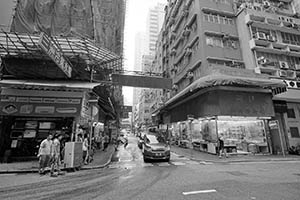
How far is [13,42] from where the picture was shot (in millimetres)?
10109

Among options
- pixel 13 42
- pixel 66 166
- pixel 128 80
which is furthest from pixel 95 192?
pixel 13 42

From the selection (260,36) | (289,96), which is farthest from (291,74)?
(260,36)

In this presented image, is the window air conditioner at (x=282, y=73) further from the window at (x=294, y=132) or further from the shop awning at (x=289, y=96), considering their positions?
the window at (x=294, y=132)

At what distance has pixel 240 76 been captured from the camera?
16.3 metres

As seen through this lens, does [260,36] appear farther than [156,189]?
Yes

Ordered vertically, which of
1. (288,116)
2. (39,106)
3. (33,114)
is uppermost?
(39,106)

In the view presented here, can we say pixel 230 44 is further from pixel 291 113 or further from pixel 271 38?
pixel 291 113

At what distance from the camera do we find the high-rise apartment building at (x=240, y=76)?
50.7 feet

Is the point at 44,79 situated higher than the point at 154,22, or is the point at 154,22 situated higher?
the point at 154,22

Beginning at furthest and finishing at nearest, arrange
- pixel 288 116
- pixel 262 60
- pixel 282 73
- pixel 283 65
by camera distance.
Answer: pixel 283 65 → pixel 282 73 → pixel 262 60 → pixel 288 116

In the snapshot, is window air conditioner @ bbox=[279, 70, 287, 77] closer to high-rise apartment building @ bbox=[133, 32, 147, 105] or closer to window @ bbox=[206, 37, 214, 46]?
window @ bbox=[206, 37, 214, 46]

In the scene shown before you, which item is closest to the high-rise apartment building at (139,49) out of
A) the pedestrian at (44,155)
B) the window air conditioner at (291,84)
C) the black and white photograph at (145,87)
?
the black and white photograph at (145,87)

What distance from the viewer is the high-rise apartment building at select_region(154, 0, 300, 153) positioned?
1545 cm

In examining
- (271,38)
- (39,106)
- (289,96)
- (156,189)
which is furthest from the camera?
(271,38)
